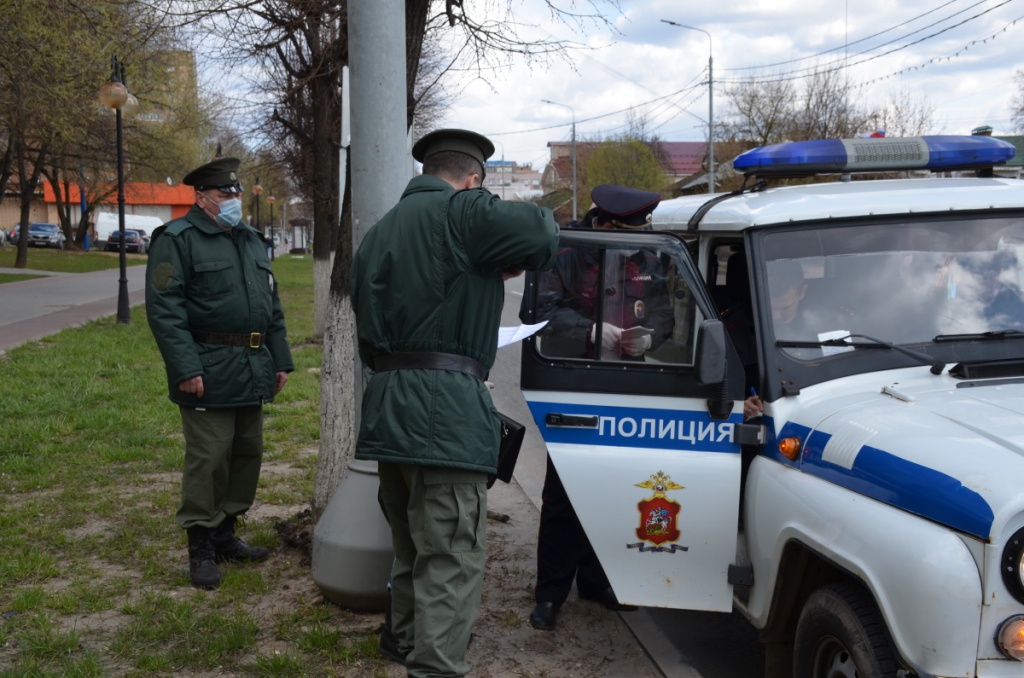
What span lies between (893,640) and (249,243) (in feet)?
11.5

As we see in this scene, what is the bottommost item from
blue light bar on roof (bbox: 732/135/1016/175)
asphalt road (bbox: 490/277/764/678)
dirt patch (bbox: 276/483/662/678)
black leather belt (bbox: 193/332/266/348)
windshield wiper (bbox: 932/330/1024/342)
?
asphalt road (bbox: 490/277/764/678)

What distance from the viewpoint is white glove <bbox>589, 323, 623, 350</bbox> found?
3.82 metres

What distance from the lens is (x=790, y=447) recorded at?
332cm

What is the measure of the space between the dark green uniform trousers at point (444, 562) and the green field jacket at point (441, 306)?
10 centimetres

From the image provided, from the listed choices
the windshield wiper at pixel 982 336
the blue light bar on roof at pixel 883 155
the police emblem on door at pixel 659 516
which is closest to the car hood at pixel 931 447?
the windshield wiper at pixel 982 336

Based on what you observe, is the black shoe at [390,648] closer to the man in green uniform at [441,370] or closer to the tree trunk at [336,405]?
the man in green uniform at [441,370]

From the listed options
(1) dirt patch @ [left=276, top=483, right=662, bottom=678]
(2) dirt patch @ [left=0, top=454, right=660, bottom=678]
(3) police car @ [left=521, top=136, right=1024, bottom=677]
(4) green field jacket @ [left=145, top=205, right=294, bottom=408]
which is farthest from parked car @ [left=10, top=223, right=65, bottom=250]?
(3) police car @ [left=521, top=136, right=1024, bottom=677]

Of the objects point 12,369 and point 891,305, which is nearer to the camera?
point 891,305

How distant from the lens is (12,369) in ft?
36.5

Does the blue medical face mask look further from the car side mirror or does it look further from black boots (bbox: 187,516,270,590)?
the car side mirror

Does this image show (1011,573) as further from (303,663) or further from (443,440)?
(303,663)

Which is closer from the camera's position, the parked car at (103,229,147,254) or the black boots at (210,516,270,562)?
the black boots at (210,516,270,562)

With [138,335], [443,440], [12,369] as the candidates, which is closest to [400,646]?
[443,440]

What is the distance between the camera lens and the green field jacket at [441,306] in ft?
10.2
